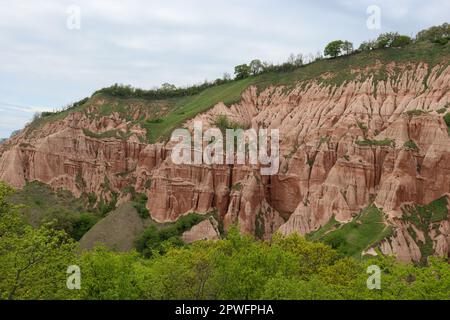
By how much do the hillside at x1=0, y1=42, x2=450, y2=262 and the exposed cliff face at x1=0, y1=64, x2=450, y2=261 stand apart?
146 mm

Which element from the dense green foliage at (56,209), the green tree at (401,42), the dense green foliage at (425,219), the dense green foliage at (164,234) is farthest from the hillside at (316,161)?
the green tree at (401,42)

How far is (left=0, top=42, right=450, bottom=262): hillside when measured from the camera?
4909 centimetres

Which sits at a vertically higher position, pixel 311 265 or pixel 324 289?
pixel 324 289

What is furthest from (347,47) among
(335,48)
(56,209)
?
(56,209)

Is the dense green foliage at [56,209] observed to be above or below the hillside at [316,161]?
below

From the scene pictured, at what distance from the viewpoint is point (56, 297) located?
62.7 ft

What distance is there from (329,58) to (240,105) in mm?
17559

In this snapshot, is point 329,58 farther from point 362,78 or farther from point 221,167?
point 221,167

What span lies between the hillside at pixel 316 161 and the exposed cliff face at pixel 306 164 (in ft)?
0.48

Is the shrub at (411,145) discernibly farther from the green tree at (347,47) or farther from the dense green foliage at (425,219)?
the green tree at (347,47)

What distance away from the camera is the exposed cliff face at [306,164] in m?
50.2

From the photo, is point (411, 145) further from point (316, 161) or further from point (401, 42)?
point (401, 42)

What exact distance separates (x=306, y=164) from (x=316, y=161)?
170cm
